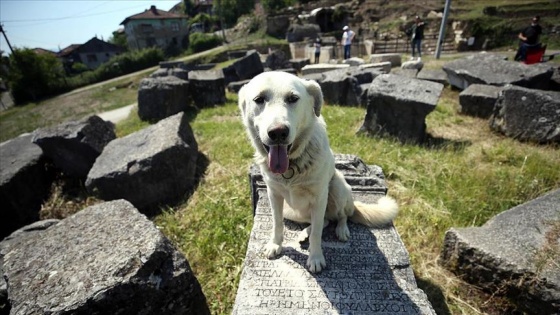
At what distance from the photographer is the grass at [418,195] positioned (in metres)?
3.14

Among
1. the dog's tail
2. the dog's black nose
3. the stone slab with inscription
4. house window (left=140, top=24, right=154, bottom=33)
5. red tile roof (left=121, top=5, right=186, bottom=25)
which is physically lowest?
the stone slab with inscription

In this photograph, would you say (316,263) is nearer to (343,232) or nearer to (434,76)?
(343,232)

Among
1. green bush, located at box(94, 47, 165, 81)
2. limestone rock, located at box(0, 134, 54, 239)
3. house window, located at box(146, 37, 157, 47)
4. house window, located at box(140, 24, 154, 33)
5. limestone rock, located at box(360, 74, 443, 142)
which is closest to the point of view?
limestone rock, located at box(0, 134, 54, 239)

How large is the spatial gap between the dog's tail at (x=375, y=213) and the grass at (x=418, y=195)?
2.64 ft

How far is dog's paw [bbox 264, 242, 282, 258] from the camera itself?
8.63ft

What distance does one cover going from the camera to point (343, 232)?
111 inches

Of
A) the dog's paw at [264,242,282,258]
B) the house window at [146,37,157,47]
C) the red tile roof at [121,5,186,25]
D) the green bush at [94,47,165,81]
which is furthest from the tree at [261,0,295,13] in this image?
the dog's paw at [264,242,282,258]

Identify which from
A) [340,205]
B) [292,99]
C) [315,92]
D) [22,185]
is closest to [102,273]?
[292,99]

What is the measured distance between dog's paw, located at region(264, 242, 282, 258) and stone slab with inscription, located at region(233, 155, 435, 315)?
0.05m

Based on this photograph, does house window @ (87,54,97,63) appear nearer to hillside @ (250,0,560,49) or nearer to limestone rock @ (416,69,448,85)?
hillside @ (250,0,560,49)

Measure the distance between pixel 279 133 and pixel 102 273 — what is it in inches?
73.7

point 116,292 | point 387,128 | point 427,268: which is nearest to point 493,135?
point 387,128

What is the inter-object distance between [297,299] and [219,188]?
110 inches

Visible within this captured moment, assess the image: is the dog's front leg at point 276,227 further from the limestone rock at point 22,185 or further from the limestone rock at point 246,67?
the limestone rock at point 246,67
